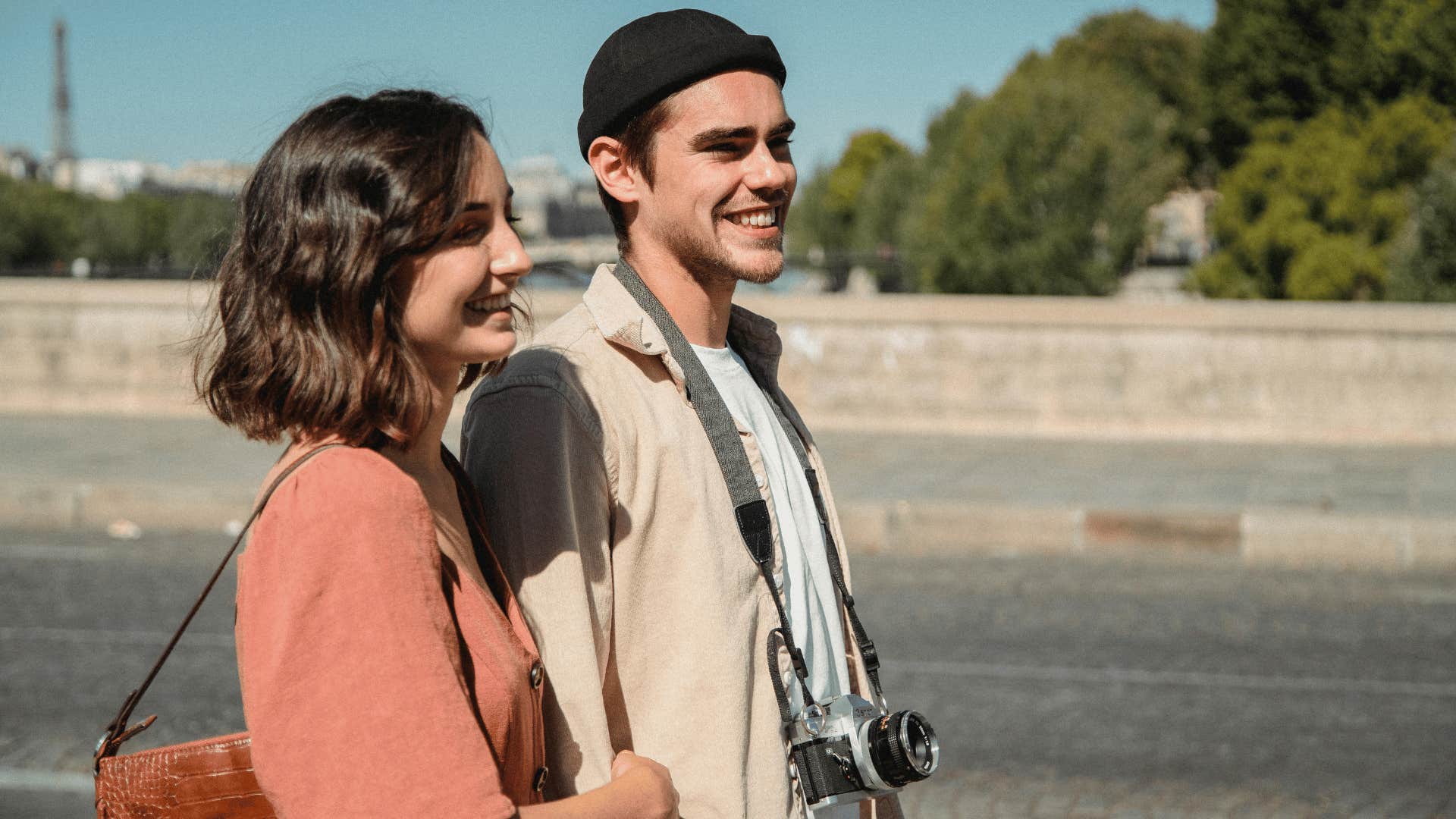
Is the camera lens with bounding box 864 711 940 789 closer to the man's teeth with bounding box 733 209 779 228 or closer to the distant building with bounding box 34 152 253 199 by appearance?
the man's teeth with bounding box 733 209 779 228

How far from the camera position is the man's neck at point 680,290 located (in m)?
2.03

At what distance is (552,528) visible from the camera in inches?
64.9

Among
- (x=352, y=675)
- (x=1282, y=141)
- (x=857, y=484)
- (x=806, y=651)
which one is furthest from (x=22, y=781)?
(x=1282, y=141)

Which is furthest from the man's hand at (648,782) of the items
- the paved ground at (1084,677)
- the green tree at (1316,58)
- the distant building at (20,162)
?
the distant building at (20,162)

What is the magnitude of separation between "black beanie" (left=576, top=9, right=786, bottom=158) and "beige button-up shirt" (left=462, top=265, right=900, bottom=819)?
0.97ft

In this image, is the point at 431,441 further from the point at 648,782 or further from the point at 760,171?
the point at 760,171

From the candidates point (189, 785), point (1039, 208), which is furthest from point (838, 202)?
point (189, 785)

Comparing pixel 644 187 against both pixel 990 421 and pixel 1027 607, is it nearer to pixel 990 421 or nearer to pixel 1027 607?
pixel 1027 607

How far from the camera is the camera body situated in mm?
1820

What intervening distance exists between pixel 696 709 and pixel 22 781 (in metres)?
4.06

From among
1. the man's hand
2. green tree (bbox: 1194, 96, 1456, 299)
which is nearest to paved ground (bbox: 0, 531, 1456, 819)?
the man's hand

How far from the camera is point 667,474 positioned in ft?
5.82

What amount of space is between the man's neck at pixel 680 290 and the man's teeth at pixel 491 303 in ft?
1.51

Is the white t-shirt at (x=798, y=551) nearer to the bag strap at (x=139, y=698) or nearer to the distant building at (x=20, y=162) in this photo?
the bag strap at (x=139, y=698)
